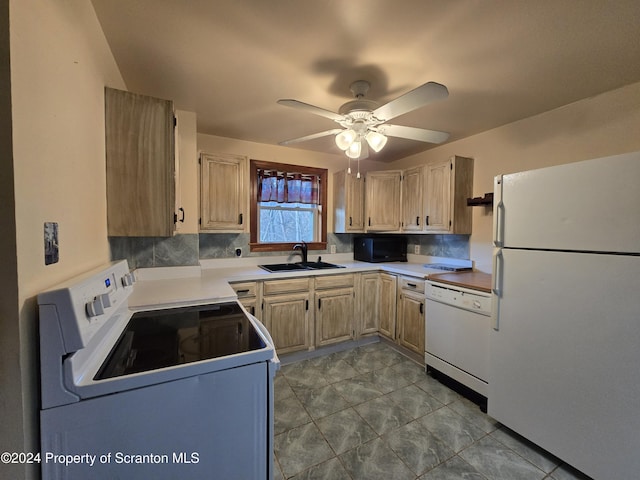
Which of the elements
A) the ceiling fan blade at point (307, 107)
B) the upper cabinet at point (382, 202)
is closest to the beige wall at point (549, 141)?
the upper cabinet at point (382, 202)

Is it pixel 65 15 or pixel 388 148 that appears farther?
pixel 388 148

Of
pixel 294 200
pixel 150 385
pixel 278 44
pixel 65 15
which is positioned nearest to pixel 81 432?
pixel 150 385

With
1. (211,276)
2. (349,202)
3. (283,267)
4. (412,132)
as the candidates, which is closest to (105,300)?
(211,276)

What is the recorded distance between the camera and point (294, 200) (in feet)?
10.8

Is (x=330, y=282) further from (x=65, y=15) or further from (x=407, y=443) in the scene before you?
(x=65, y=15)

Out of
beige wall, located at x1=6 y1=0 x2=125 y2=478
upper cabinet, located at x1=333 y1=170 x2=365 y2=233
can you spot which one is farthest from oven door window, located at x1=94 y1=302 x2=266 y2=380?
upper cabinet, located at x1=333 y1=170 x2=365 y2=233

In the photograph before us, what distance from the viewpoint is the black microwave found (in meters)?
3.33

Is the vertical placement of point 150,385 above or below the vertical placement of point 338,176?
below

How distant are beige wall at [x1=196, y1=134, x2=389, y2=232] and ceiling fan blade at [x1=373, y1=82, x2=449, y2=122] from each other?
1.79 meters

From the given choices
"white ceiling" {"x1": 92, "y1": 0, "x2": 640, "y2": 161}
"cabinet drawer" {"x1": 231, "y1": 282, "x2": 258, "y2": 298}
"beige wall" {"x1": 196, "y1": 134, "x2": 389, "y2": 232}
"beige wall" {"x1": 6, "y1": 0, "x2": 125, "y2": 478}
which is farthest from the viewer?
"beige wall" {"x1": 196, "y1": 134, "x2": 389, "y2": 232}

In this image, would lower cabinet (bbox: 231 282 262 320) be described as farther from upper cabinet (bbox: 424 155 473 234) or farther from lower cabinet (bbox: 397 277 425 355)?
upper cabinet (bbox: 424 155 473 234)

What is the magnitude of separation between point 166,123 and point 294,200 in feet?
6.01

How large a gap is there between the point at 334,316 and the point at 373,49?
2.33 metres

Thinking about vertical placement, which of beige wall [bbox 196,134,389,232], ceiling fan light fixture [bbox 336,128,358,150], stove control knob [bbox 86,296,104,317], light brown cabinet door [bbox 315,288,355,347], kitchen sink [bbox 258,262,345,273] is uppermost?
beige wall [bbox 196,134,389,232]
